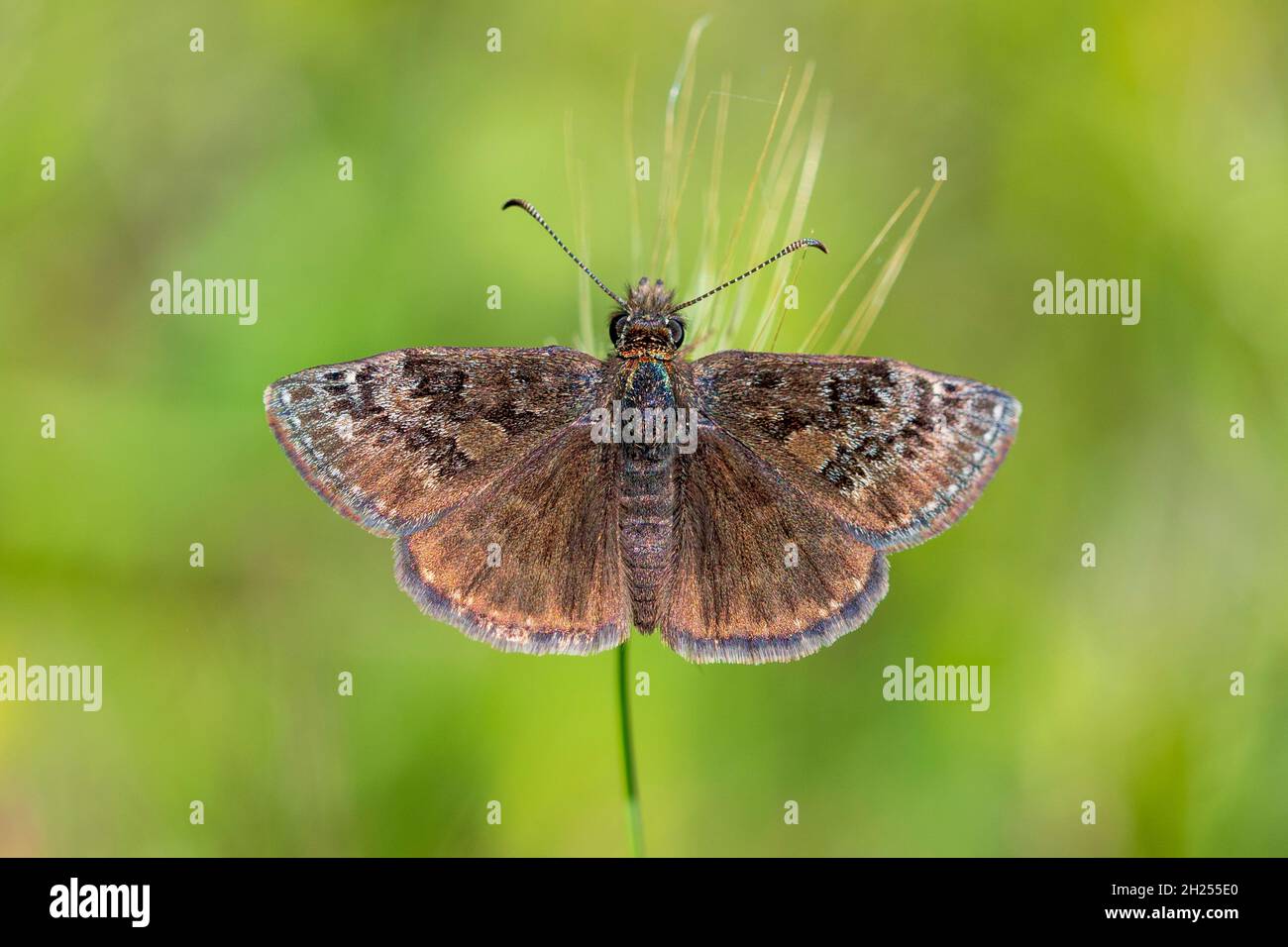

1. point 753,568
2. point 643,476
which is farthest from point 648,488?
point 753,568

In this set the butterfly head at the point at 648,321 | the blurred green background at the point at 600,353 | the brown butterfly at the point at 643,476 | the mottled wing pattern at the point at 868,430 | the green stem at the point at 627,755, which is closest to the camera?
the green stem at the point at 627,755

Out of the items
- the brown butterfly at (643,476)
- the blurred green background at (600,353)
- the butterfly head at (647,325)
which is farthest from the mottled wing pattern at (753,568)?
the blurred green background at (600,353)

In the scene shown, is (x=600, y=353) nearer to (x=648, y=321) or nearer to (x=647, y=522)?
(x=648, y=321)

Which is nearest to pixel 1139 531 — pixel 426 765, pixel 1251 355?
pixel 1251 355

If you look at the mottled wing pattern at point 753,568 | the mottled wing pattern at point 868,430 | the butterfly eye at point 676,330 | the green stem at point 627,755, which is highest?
the butterfly eye at point 676,330

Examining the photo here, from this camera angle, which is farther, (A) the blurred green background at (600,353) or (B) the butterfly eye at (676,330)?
(A) the blurred green background at (600,353)

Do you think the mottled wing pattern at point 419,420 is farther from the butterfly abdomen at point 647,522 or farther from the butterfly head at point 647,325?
the butterfly abdomen at point 647,522

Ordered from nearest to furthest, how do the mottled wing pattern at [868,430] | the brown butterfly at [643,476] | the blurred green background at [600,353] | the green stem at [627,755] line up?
the green stem at [627,755]
the mottled wing pattern at [868,430]
the brown butterfly at [643,476]
the blurred green background at [600,353]

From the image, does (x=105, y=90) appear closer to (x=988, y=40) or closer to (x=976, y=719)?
(x=988, y=40)
